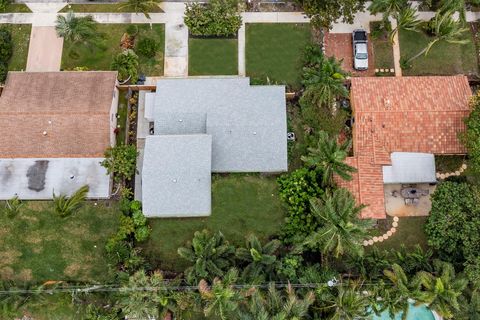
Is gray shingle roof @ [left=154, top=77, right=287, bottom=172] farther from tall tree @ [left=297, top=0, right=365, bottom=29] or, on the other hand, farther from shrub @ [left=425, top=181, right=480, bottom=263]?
shrub @ [left=425, top=181, right=480, bottom=263]

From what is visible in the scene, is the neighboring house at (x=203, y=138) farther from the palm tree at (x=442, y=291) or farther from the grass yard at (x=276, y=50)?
the palm tree at (x=442, y=291)

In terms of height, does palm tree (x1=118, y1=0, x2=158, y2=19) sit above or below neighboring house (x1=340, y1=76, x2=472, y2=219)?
above

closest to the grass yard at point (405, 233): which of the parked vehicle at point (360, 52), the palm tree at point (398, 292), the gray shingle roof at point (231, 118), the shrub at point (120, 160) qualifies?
the palm tree at point (398, 292)

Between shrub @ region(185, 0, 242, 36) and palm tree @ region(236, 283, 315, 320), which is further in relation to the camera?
shrub @ region(185, 0, 242, 36)

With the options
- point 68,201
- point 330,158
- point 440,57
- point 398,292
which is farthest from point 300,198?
point 440,57

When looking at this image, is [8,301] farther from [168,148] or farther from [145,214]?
[168,148]

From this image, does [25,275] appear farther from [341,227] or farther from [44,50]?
[341,227]

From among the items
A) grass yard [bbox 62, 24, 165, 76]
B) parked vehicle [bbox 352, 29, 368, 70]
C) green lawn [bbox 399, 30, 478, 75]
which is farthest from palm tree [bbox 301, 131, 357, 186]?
grass yard [bbox 62, 24, 165, 76]
